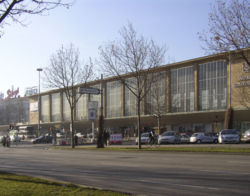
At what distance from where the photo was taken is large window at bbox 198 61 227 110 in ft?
192

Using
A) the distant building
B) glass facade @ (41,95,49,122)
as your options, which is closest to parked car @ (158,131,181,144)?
glass facade @ (41,95,49,122)

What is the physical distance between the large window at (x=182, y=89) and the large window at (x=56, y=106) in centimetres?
4018

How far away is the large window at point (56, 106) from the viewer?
9681 cm

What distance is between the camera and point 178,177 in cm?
1241

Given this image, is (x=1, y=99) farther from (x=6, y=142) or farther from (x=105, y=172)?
(x=105, y=172)

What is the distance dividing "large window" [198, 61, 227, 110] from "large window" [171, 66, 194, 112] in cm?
209

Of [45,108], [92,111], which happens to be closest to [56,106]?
[45,108]

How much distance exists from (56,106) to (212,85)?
167ft

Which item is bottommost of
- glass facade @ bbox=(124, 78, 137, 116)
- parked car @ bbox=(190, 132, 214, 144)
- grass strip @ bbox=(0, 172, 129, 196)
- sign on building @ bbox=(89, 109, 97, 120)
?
parked car @ bbox=(190, 132, 214, 144)

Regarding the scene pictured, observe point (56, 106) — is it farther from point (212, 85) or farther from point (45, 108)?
point (212, 85)

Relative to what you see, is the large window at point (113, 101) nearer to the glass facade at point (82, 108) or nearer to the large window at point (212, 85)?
the glass facade at point (82, 108)

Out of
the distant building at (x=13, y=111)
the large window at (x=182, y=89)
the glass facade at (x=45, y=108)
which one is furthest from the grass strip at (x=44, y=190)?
the distant building at (x=13, y=111)

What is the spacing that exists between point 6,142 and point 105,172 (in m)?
41.2

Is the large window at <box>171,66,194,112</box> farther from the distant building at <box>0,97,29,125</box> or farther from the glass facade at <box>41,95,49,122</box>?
the distant building at <box>0,97,29,125</box>
